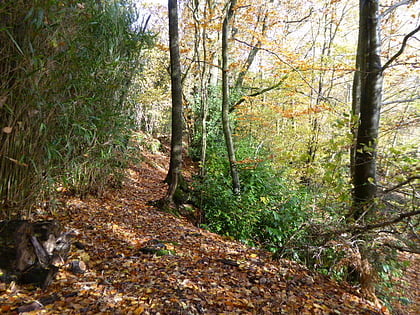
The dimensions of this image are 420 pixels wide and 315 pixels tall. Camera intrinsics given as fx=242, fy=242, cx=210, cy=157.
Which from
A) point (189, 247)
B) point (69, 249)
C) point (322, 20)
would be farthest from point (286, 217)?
point (322, 20)

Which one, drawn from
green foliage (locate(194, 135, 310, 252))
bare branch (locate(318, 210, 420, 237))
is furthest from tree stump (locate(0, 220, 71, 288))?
green foliage (locate(194, 135, 310, 252))

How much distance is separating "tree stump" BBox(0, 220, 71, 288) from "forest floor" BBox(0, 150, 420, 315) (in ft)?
0.25

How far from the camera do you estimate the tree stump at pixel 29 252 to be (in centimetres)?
185

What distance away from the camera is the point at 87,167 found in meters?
3.54

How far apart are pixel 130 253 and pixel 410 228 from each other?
9.02 ft

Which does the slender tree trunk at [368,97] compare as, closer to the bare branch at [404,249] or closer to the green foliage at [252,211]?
the bare branch at [404,249]

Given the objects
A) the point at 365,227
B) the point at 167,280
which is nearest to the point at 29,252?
the point at 167,280

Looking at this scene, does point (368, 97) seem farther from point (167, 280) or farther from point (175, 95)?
point (175, 95)

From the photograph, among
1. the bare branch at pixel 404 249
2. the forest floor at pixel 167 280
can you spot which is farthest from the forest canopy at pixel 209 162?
the forest floor at pixel 167 280

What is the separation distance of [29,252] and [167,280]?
115 cm

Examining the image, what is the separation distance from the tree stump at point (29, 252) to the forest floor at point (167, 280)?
8 centimetres

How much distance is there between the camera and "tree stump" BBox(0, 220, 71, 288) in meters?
1.85

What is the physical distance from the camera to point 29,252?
195cm

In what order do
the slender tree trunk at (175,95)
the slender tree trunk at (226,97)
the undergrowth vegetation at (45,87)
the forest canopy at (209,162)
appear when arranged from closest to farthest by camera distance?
the undergrowth vegetation at (45,87) → the forest canopy at (209,162) → the slender tree trunk at (175,95) → the slender tree trunk at (226,97)
